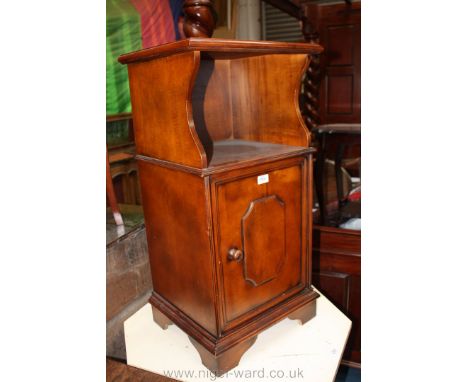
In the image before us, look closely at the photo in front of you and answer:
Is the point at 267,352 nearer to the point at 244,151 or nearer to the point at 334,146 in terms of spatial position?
the point at 244,151

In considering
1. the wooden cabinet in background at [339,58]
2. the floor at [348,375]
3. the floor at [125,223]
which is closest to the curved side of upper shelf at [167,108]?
the floor at [125,223]

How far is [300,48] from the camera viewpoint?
1169 millimetres

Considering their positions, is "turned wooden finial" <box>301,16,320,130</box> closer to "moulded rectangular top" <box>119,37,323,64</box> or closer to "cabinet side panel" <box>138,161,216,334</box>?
"moulded rectangular top" <box>119,37,323,64</box>

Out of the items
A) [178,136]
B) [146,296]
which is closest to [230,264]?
[178,136]

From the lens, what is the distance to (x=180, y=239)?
120 centimetres

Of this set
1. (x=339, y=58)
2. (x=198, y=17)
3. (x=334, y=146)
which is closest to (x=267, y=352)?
(x=198, y=17)

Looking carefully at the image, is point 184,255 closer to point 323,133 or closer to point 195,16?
point 195,16

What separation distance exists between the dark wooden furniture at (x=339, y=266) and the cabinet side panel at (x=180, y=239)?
101 centimetres

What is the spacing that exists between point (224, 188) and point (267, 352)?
57cm

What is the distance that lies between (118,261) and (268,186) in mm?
793

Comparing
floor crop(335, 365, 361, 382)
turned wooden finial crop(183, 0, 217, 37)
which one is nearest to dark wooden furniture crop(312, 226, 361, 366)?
floor crop(335, 365, 361, 382)

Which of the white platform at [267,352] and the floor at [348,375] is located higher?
the white platform at [267,352]

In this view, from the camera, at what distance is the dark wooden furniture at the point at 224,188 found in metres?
1.07

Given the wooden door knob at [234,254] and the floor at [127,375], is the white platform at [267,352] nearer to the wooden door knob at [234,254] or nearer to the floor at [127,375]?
the floor at [127,375]
